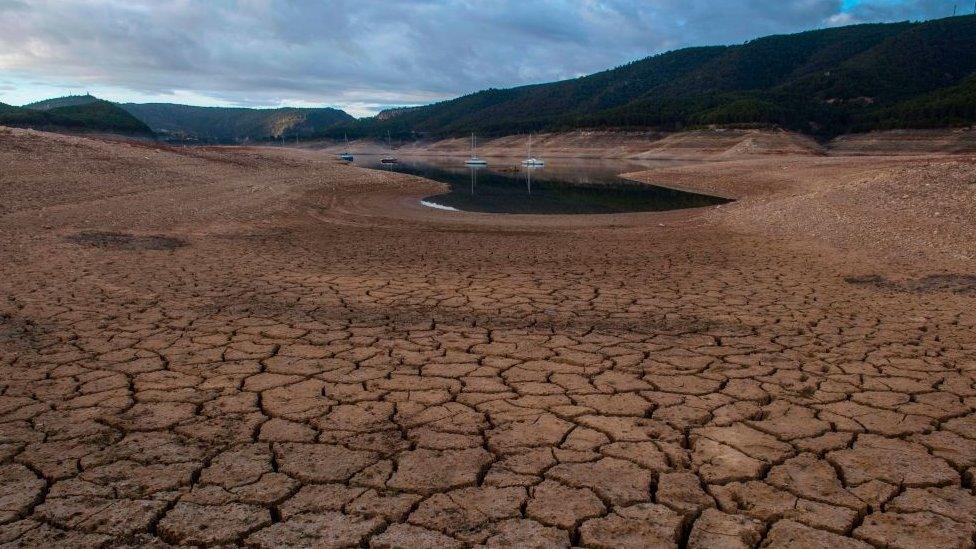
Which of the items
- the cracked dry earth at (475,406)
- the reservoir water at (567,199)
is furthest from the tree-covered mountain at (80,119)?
the cracked dry earth at (475,406)

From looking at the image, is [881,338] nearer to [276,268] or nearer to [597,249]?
[597,249]

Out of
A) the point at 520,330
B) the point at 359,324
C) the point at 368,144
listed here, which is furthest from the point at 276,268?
the point at 368,144

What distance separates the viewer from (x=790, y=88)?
87000 millimetres

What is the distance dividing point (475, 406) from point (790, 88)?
97675mm

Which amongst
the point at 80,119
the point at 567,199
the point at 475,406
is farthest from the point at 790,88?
the point at 475,406

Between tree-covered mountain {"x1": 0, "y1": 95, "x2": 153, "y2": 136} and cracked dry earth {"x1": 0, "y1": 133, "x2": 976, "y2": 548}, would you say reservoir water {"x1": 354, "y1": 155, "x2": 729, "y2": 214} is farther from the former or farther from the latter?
tree-covered mountain {"x1": 0, "y1": 95, "x2": 153, "y2": 136}

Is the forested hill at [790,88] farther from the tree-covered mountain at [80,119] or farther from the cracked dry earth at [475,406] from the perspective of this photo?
the cracked dry earth at [475,406]

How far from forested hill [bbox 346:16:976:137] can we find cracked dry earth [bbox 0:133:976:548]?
188 ft

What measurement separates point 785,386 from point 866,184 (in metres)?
14.8

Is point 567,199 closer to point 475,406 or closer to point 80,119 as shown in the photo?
point 475,406

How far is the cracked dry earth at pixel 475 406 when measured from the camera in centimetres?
259

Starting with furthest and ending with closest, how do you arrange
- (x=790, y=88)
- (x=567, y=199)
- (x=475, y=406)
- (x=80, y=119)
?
(x=790, y=88) < (x=80, y=119) < (x=567, y=199) < (x=475, y=406)

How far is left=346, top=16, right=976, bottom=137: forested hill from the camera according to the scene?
6544 cm

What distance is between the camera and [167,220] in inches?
469
